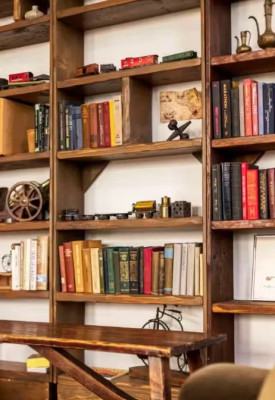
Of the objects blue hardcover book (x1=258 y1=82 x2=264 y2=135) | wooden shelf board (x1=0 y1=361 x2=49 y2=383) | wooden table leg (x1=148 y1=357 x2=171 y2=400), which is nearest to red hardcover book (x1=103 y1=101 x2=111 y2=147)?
blue hardcover book (x1=258 y1=82 x2=264 y2=135)

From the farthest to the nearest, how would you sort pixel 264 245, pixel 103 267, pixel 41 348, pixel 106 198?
1. pixel 106 198
2. pixel 103 267
3. pixel 264 245
4. pixel 41 348

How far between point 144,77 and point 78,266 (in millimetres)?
1090

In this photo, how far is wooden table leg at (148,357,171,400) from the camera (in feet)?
8.53

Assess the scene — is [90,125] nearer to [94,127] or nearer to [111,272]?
[94,127]

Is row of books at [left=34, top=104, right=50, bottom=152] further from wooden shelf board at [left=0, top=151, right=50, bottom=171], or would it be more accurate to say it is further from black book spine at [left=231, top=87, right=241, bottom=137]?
black book spine at [left=231, top=87, right=241, bottom=137]

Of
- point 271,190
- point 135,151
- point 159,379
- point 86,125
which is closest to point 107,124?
point 86,125

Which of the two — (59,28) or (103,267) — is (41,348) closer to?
(103,267)

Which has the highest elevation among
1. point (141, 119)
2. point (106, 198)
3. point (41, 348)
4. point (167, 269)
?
point (141, 119)

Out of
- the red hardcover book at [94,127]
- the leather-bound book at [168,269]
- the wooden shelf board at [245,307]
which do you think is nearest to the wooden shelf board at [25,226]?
the red hardcover book at [94,127]

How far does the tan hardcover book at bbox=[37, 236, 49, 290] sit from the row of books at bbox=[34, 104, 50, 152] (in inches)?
21.0

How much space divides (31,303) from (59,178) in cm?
87

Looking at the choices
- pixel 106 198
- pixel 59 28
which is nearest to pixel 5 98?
pixel 59 28

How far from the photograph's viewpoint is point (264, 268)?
11.5 ft

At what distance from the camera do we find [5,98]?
165 inches
